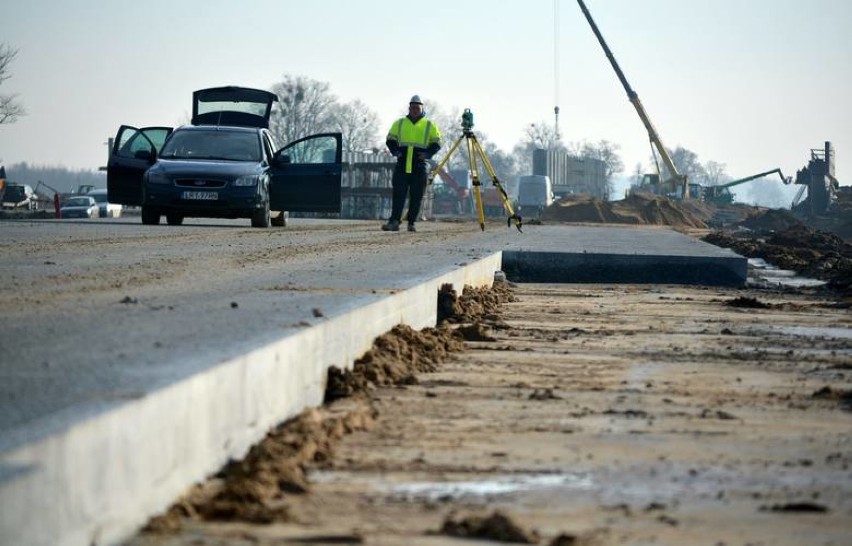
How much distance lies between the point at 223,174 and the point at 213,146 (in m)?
1.30

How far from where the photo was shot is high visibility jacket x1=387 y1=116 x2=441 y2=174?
74.1 feet

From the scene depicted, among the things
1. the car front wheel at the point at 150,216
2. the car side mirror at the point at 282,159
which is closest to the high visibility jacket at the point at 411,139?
the car side mirror at the point at 282,159

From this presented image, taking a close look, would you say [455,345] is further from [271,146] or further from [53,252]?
[271,146]

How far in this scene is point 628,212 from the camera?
8194cm

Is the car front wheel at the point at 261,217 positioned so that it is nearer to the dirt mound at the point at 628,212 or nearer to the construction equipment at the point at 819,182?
the dirt mound at the point at 628,212

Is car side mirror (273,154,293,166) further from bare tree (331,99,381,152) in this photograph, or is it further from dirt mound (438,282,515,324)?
bare tree (331,99,381,152)

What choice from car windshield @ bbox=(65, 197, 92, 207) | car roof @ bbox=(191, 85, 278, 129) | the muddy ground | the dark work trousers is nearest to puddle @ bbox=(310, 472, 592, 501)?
the muddy ground

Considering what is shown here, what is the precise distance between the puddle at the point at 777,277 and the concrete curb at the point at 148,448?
13004 mm

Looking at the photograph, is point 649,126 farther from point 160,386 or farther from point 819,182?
point 160,386

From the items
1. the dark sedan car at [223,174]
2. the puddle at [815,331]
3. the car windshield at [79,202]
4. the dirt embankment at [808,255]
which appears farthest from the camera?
the car windshield at [79,202]

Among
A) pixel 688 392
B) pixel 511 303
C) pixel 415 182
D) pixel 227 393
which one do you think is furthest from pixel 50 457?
pixel 415 182

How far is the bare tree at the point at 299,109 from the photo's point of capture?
13761 cm

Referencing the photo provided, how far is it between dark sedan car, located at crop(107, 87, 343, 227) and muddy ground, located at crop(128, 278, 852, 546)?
14824 mm

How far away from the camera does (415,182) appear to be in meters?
23.3
